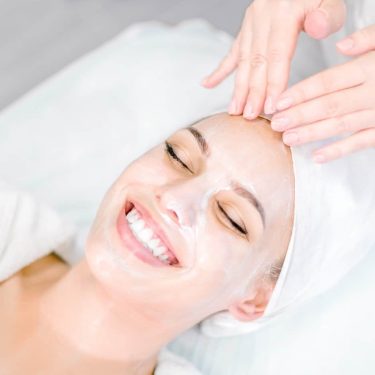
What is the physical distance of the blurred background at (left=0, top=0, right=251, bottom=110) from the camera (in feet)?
6.88

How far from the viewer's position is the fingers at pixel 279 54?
4.14 feet

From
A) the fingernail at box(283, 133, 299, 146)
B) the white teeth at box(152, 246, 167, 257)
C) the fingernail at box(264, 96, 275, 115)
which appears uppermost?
the fingernail at box(264, 96, 275, 115)

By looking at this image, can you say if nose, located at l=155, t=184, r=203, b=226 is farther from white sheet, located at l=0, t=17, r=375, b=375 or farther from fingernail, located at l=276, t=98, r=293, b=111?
white sheet, located at l=0, t=17, r=375, b=375

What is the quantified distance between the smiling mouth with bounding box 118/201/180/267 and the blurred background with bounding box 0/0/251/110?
94cm

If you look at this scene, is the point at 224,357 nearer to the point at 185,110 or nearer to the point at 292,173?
the point at 292,173

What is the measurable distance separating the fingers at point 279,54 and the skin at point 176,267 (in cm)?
7

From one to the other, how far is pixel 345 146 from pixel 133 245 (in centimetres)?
42

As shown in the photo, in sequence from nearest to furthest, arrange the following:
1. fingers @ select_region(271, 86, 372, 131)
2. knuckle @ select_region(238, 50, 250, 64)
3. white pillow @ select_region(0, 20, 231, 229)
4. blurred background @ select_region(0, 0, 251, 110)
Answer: fingers @ select_region(271, 86, 372, 131), knuckle @ select_region(238, 50, 250, 64), white pillow @ select_region(0, 20, 231, 229), blurred background @ select_region(0, 0, 251, 110)

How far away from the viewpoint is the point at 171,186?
1.25 meters

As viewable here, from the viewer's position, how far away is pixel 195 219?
1.23 metres

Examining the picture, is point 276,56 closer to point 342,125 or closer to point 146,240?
point 342,125

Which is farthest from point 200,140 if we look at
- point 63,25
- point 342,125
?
point 63,25

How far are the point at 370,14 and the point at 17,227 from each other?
93 cm

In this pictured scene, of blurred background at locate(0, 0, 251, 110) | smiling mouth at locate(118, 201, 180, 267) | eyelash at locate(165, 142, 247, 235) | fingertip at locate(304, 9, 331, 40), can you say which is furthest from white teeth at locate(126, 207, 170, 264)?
blurred background at locate(0, 0, 251, 110)
